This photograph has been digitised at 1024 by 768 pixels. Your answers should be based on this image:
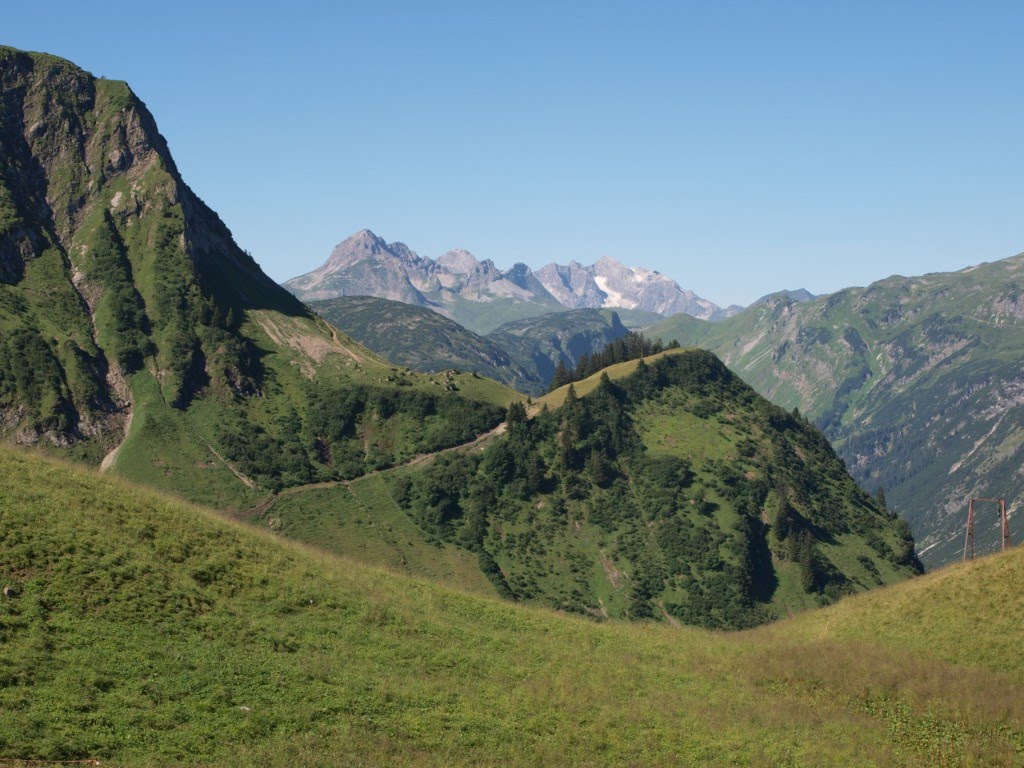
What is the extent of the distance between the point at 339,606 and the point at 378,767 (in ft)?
64.0

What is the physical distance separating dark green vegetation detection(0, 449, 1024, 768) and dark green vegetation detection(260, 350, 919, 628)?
9703 centimetres

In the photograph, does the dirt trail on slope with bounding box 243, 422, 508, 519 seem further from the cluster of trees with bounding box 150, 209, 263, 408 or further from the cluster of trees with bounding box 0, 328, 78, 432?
the cluster of trees with bounding box 0, 328, 78, 432

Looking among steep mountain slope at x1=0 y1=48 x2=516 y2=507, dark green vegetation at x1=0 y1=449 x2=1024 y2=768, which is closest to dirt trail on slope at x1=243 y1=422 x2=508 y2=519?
steep mountain slope at x1=0 y1=48 x2=516 y2=507

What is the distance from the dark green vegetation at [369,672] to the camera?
38.2 m

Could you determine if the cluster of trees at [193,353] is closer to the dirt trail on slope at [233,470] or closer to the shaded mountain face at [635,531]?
the dirt trail on slope at [233,470]

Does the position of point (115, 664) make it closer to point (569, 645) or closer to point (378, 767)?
point (378, 767)

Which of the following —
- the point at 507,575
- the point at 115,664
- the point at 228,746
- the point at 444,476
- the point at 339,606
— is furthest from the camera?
the point at 444,476

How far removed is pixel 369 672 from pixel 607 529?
137m

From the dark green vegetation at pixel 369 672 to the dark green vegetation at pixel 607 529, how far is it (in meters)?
97.0

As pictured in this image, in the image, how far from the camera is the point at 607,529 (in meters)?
181

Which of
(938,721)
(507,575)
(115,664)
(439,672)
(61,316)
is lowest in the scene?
(507,575)

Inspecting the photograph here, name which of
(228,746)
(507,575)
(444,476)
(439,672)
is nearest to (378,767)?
(228,746)

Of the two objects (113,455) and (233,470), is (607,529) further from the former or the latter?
(113,455)

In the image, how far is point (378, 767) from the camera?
37156mm
